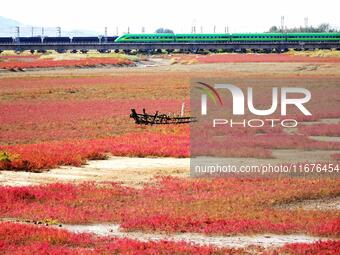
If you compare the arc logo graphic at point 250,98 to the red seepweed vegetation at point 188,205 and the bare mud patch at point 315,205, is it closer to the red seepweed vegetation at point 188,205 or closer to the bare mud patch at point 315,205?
the red seepweed vegetation at point 188,205

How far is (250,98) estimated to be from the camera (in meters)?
63.3

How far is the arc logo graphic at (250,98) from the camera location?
54.3m

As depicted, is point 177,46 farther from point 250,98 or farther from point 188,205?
point 188,205

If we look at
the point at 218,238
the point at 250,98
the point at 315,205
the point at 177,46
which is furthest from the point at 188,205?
the point at 177,46

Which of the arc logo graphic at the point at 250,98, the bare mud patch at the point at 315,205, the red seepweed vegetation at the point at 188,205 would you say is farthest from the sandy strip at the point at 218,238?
the arc logo graphic at the point at 250,98

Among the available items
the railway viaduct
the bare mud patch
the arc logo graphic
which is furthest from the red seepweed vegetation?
the railway viaduct

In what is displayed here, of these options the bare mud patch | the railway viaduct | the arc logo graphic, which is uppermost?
the railway viaduct

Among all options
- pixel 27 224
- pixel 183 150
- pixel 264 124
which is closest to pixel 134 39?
pixel 264 124

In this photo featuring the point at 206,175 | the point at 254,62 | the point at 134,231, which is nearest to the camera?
the point at 134,231

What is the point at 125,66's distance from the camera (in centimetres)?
13512

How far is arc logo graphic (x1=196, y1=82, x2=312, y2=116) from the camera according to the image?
5428cm

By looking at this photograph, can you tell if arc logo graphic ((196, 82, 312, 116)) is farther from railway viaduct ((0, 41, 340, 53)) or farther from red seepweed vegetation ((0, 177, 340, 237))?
railway viaduct ((0, 41, 340, 53))

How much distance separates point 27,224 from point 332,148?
64.1 ft

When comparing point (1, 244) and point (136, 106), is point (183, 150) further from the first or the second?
point (136, 106)
